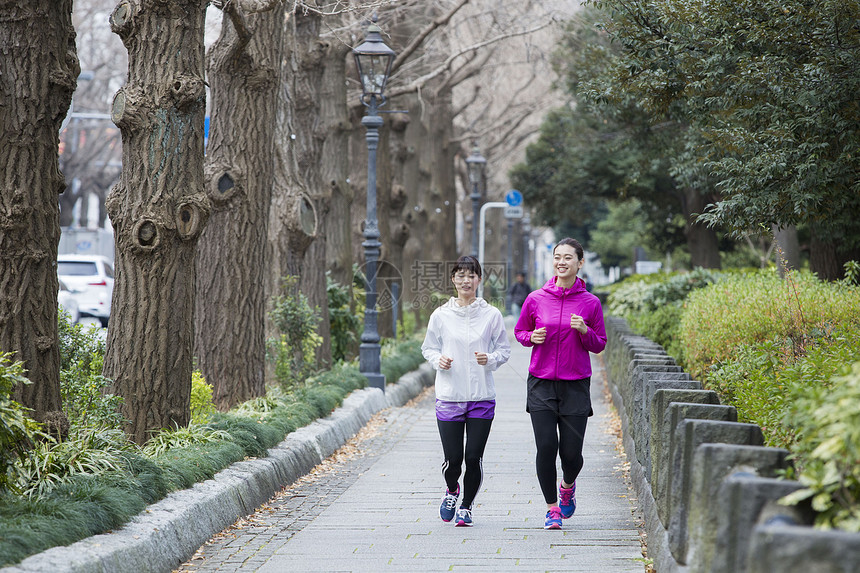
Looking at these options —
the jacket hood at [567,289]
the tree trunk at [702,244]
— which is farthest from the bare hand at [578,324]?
the tree trunk at [702,244]

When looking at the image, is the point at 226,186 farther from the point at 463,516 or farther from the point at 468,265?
the point at 463,516

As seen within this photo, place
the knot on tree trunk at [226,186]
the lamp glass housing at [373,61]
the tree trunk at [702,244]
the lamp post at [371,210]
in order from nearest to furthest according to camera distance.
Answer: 1. the knot on tree trunk at [226,186]
2. the lamp glass housing at [373,61]
3. the lamp post at [371,210]
4. the tree trunk at [702,244]

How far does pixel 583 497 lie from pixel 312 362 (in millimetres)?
6294

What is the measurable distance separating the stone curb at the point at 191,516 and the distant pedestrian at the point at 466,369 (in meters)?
1.49

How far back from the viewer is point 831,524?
3.54m

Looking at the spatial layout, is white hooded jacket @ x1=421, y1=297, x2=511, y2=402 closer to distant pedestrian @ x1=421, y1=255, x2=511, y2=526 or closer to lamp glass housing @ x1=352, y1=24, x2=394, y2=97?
distant pedestrian @ x1=421, y1=255, x2=511, y2=526

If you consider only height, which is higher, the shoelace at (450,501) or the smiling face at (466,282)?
the smiling face at (466,282)

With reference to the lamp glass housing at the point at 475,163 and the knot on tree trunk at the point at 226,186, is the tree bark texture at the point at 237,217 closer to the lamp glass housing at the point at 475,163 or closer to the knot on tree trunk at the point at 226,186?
the knot on tree trunk at the point at 226,186

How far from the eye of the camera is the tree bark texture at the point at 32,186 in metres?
6.31

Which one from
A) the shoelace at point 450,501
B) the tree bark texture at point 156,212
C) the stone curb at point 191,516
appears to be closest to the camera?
the stone curb at point 191,516

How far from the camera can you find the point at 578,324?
23.4 ft

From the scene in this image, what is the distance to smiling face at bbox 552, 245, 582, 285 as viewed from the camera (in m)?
7.21

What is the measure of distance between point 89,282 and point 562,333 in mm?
20858

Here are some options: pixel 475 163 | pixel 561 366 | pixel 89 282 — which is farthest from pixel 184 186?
pixel 475 163
